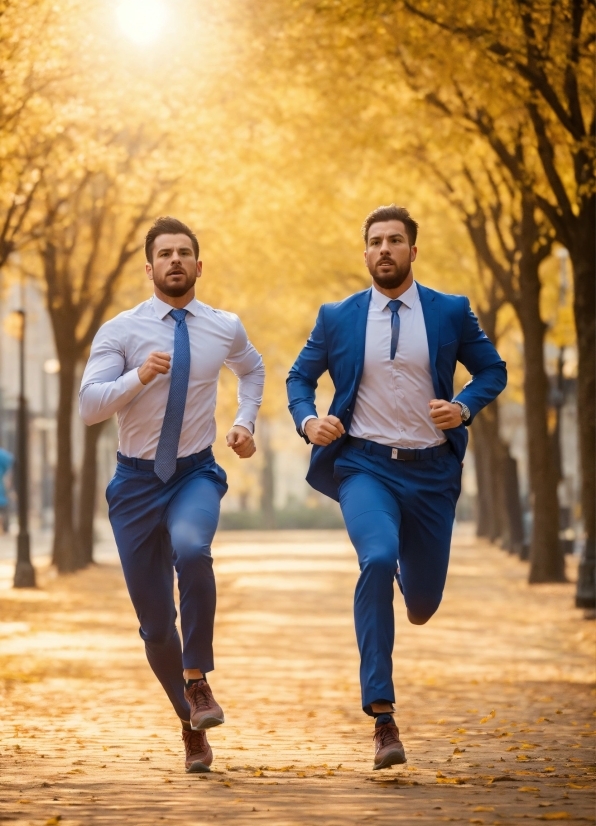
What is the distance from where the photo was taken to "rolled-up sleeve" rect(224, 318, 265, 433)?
26.0 ft

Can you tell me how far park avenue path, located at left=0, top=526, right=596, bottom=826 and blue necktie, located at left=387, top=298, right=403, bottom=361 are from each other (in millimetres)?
1871

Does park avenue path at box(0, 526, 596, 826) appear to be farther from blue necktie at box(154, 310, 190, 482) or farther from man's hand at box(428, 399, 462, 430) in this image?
→ man's hand at box(428, 399, 462, 430)

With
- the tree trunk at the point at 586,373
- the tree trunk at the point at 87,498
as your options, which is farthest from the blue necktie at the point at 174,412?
the tree trunk at the point at 87,498

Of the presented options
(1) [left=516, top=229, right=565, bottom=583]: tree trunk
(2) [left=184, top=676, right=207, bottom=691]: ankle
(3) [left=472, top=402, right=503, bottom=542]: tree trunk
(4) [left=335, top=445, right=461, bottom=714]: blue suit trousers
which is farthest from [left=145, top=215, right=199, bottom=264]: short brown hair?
(3) [left=472, top=402, right=503, bottom=542]: tree trunk

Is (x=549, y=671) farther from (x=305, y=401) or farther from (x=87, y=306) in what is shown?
(x=87, y=306)

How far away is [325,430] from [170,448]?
0.69 meters

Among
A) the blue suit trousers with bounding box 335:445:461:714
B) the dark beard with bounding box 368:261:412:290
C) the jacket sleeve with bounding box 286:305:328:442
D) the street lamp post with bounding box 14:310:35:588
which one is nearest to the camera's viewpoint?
the blue suit trousers with bounding box 335:445:461:714

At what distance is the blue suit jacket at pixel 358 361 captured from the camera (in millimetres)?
7613

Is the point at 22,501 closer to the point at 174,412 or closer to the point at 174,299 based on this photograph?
the point at 174,299

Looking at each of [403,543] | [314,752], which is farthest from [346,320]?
[314,752]

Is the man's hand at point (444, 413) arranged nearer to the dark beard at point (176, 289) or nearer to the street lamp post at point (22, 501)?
the dark beard at point (176, 289)

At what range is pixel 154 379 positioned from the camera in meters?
7.45

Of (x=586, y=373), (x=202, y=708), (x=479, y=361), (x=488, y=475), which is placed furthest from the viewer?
(x=488, y=475)

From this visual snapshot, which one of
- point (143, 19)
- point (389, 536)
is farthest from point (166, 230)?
point (143, 19)
